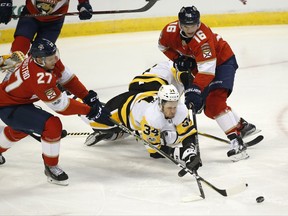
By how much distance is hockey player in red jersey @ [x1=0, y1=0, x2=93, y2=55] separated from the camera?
4.82 metres

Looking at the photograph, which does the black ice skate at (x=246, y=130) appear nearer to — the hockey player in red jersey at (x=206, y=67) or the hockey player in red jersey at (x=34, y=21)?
the hockey player in red jersey at (x=206, y=67)

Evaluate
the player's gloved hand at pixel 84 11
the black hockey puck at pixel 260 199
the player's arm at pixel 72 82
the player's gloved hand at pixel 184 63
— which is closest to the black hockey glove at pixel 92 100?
the player's arm at pixel 72 82

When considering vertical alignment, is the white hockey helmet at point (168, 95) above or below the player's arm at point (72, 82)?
above

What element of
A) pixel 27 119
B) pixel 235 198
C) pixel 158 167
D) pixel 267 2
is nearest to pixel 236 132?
pixel 158 167

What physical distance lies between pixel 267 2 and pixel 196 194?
5.50 m

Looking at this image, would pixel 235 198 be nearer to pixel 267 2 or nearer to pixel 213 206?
pixel 213 206

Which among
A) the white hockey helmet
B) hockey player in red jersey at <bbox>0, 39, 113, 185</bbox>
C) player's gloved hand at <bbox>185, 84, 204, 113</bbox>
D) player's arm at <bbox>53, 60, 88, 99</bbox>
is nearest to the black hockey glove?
hockey player in red jersey at <bbox>0, 39, 113, 185</bbox>

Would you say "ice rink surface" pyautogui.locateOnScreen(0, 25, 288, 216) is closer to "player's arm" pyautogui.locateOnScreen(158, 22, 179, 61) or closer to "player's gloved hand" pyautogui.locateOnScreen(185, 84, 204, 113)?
"player's gloved hand" pyautogui.locateOnScreen(185, 84, 204, 113)

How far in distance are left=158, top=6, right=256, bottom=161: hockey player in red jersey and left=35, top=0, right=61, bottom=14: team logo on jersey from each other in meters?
0.87

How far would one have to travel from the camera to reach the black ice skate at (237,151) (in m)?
4.21

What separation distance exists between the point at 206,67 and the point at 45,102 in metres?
1.05

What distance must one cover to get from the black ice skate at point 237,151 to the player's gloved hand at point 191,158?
1.11ft

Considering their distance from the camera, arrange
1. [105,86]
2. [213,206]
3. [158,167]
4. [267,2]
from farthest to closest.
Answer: [267,2]
[105,86]
[158,167]
[213,206]

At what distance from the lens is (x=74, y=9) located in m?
7.86
